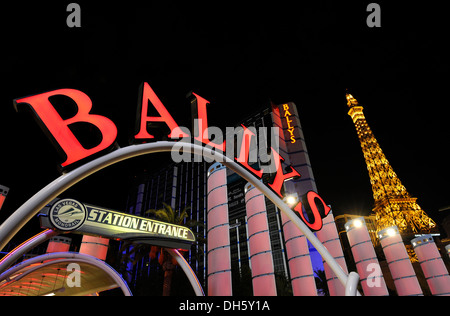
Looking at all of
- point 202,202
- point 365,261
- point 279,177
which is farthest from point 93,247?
point 202,202

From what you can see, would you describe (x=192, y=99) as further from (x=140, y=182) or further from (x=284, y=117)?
(x=140, y=182)

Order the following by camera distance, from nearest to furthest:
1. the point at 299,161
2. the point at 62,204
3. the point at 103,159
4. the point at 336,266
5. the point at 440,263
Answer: the point at 103,159, the point at 336,266, the point at 62,204, the point at 440,263, the point at 299,161

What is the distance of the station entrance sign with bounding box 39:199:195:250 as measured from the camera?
10578 millimetres

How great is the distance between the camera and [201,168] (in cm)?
10581

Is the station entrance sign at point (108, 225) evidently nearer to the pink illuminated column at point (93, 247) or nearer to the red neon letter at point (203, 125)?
the red neon letter at point (203, 125)

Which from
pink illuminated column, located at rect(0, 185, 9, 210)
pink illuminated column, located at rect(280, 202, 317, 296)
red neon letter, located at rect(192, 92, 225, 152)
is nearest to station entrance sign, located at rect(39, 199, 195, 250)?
red neon letter, located at rect(192, 92, 225, 152)

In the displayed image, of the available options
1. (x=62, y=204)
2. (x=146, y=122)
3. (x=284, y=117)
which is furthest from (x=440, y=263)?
(x=284, y=117)

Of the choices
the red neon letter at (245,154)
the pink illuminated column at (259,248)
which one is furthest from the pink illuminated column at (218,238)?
the red neon letter at (245,154)

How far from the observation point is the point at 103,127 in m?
7.27

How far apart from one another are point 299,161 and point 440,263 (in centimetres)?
2853

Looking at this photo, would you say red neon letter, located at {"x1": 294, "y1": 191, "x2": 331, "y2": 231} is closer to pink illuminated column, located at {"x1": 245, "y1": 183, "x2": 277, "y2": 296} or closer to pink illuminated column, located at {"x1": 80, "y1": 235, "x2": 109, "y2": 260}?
pink illuminated column, located at {"x1": 245, "y1": 183, "x2": 277, "y2": 296}

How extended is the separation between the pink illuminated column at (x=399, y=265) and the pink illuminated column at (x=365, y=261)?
1.33 meters

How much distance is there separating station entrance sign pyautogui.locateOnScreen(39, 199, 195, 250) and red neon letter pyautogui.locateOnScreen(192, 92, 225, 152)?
5829 millimetres

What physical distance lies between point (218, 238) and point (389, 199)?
78.6 m
